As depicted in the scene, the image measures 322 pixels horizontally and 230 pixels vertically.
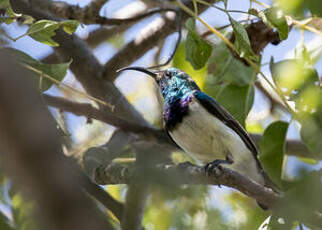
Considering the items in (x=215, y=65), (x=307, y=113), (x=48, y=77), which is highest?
(x=48, y=77)

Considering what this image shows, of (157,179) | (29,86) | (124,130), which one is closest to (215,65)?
(124,130)

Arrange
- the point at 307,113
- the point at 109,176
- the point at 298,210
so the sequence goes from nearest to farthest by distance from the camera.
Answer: the point at 298,210 → the point at 307,113 → the point at 109,176

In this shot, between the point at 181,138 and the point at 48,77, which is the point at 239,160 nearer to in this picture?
the point at 181,138

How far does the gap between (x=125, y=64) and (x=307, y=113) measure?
2.29 metres

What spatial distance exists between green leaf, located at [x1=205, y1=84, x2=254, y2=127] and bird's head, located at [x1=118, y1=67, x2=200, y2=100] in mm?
766

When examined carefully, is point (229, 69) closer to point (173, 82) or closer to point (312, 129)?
point (173, 82)

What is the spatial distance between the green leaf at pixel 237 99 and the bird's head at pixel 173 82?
2.51 feet

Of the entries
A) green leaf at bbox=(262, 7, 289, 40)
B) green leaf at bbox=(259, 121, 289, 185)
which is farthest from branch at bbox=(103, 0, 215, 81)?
green leaf at bbox=(262, 7, 289, 40)

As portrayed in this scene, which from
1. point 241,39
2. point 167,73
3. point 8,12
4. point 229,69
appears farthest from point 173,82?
point 8,12

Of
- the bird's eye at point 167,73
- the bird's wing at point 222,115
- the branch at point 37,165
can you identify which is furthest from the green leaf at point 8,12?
the bird's eye at point 167,73

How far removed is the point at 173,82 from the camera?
4648 millimetres

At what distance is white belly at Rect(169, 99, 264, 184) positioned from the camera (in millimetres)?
3945

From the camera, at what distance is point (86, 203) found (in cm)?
58

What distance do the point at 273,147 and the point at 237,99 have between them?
1.89 feet
